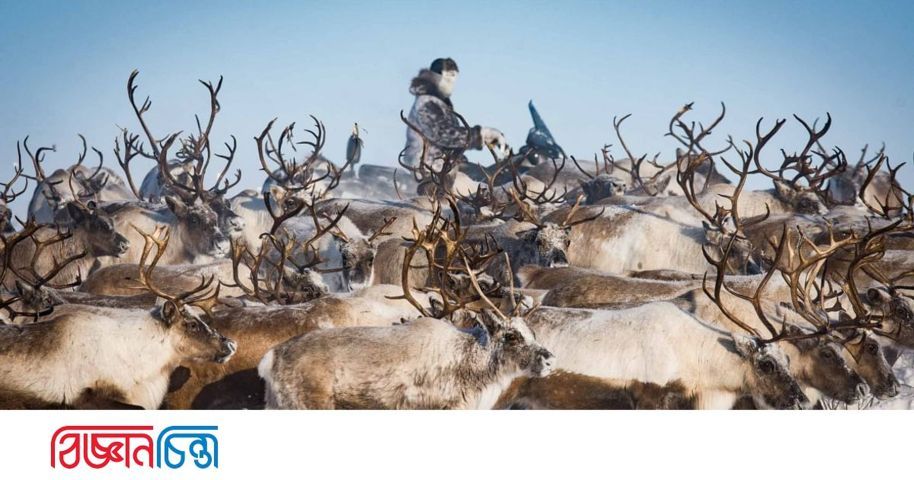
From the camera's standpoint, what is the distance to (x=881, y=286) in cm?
518

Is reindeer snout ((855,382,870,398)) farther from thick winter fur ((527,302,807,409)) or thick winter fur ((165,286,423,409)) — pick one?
thick winter fur ((165,286,423,409))

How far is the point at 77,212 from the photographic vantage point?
686cm

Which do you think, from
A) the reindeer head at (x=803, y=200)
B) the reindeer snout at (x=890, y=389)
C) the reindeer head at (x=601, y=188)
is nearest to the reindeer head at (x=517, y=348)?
the reindeer snout at (x=890, y=389)

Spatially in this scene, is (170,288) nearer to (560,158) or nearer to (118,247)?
(118,247)

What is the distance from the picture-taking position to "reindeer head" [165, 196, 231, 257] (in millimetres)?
7211

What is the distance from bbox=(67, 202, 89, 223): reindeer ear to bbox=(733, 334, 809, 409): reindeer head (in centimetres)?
435

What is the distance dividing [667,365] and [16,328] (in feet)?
8.05

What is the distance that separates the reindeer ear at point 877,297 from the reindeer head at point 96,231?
4.34 m

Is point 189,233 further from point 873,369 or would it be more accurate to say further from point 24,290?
point 873,369

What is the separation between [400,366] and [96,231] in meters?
3.59

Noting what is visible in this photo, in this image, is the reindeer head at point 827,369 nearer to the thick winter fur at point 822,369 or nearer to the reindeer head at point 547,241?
Result: the thick winter fur at point 822,369
